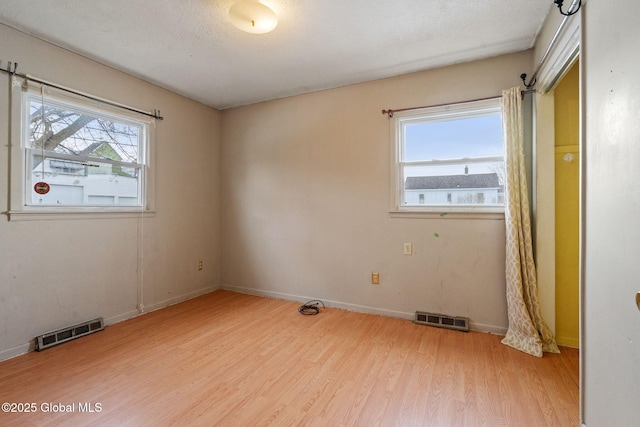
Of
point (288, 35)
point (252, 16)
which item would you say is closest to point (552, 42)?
point (288, 35)

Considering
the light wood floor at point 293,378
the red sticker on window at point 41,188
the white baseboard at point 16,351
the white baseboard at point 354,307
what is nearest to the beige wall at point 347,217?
the white baseboard at point 354,307

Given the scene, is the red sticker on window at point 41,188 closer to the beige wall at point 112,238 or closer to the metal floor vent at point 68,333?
the beige wall at point 112,238

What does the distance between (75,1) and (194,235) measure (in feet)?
8.26

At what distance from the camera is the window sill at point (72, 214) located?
225 centimetres

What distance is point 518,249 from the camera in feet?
7.60

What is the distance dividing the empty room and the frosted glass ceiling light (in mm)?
14

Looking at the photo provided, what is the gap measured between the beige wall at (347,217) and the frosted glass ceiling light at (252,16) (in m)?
1.37

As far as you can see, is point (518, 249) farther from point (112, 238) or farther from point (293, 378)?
point (112, 238)

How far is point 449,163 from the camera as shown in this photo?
2.77 metres

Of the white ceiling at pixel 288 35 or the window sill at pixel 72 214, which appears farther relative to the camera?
the window sill at pixel 72 214

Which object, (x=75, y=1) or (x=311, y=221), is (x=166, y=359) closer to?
(x=311, y=221)

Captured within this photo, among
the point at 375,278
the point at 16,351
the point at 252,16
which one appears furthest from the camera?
the point at 375,278

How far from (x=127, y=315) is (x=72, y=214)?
3.84 ft

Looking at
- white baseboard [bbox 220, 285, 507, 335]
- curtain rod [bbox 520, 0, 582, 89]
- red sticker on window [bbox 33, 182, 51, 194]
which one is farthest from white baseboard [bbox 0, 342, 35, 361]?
curtain rod [bbox 520, 0, 582, 89]
